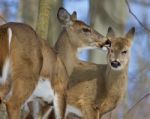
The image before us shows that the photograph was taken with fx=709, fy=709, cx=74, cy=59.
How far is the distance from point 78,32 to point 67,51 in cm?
43

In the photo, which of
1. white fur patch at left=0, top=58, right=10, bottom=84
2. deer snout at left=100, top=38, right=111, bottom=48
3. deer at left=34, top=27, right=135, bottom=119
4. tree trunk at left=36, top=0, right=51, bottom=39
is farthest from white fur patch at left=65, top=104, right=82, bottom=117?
white fur patch at left=0, top=58, right=10, bottom=84

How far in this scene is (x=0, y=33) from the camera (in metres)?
6.98

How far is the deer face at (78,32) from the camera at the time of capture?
30.8 ft

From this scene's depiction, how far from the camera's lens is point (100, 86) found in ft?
30.5

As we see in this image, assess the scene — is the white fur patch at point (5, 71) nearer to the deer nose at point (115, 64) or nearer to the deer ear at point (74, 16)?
the deer nose at point (115, 64)

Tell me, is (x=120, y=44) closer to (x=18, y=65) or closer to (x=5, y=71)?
(x=18, y=65)

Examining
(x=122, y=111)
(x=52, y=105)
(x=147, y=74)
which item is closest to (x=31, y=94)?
(x=52, y=105)

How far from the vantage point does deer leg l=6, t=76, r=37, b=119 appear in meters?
6.87

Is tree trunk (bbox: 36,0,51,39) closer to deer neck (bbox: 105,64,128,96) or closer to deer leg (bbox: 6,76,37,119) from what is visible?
deer neck (bbox: 105,64,128,96)

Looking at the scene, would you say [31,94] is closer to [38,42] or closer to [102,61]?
[38,42]

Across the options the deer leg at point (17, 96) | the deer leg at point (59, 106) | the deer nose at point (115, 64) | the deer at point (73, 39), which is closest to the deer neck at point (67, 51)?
the deer at point (73, 39)

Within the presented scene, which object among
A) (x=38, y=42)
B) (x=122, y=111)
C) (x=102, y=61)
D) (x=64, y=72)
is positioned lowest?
(x=122, y=111)

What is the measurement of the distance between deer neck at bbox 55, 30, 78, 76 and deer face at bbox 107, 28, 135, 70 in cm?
62

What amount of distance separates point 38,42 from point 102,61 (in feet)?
13.9
